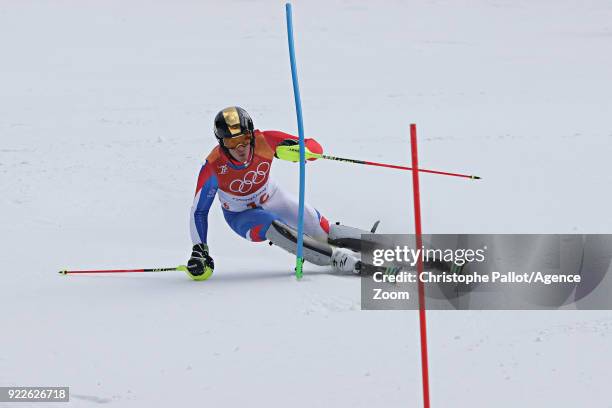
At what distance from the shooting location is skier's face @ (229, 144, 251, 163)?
6.23 m

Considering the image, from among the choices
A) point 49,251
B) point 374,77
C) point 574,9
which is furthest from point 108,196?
point 574,9

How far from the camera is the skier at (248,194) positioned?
6.22m

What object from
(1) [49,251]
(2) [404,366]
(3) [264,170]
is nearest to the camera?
(2) [404,366]

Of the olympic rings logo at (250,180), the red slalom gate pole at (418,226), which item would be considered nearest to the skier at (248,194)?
the olympic rings logo at (250,180)

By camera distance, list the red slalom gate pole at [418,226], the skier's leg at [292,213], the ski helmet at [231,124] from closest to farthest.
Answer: the red slalom gate pole at [418,226]
the ski helmet at [231,124]
the skier's leg at [292,213]

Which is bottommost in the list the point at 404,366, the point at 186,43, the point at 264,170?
the point at 404,366

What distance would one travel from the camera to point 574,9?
20.9 m

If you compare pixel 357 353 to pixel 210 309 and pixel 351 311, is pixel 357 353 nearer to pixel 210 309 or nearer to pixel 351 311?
pixel 351 311

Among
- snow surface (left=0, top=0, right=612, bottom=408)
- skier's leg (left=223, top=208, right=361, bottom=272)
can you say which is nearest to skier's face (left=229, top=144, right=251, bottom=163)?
skier's leg (left=223, top=208, right=361, bottom=272)

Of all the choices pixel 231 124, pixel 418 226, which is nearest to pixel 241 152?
pixel 231 124

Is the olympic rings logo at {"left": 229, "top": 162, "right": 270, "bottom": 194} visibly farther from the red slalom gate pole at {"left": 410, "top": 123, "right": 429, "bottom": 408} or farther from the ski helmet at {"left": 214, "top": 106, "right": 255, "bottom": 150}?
the red slalom gate pole at {"left": 410, "top": 123, "right": 429, "bottom": 408}

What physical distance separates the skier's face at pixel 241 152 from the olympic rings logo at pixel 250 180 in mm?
134

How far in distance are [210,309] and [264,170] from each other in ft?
3.58

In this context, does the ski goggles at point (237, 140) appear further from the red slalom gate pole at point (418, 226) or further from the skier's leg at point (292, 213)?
the red slalom gate pole at point (418, 226)
